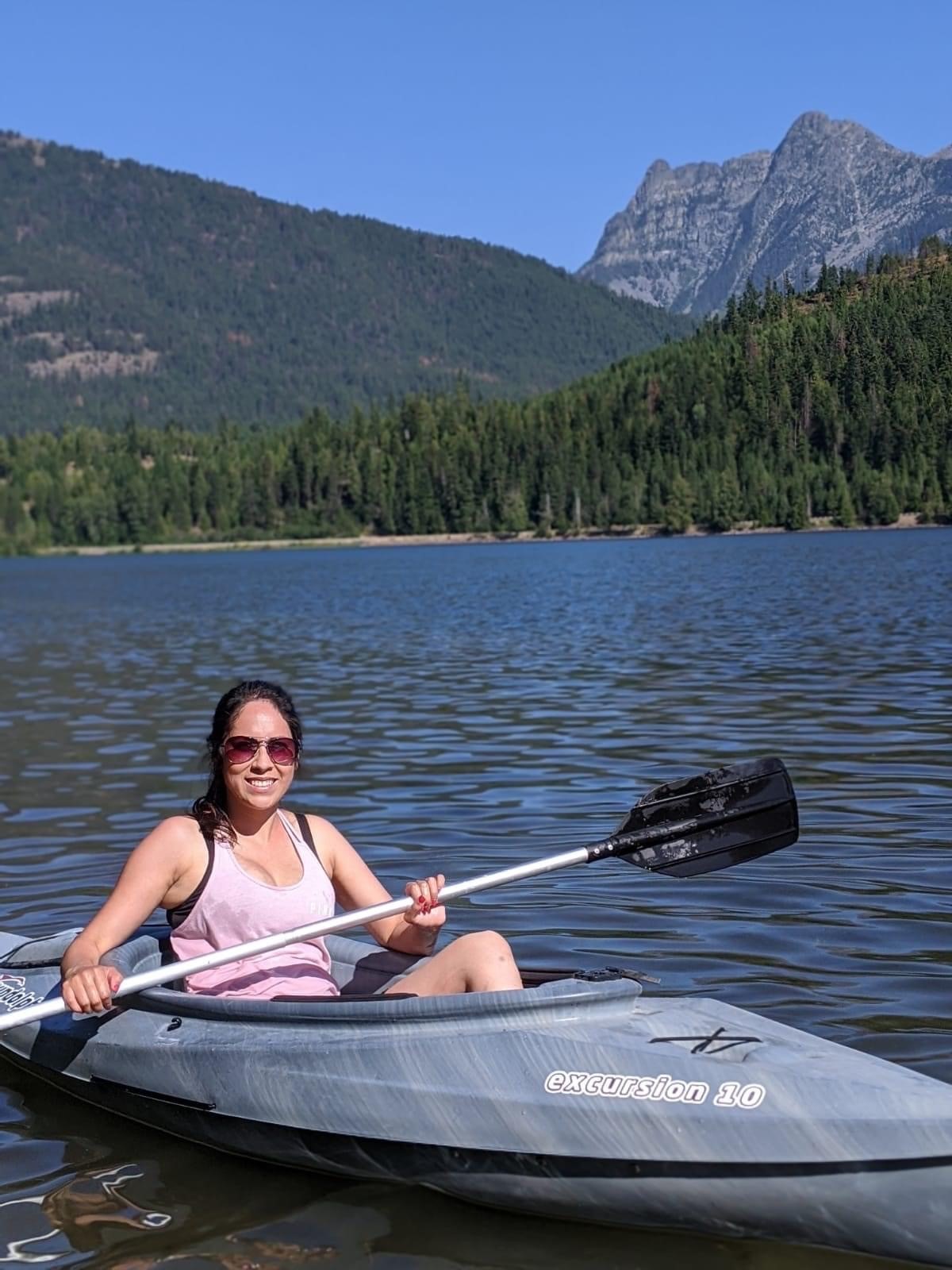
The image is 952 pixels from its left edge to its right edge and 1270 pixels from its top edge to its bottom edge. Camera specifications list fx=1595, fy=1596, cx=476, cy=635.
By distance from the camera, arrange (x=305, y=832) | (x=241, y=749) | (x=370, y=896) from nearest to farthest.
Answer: (x=241, y=749), (x=305, y=832), (x=370, y=896)

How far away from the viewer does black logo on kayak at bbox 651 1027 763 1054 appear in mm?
5586

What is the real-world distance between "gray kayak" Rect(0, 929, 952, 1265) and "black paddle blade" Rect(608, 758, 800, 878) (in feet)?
3.46

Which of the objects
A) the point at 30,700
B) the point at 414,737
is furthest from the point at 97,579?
the point at 414,737

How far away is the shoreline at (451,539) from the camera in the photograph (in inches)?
5861

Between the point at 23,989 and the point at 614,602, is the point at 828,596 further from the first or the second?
the point at 23,989

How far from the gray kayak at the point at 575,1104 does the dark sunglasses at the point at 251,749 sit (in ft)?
3.27

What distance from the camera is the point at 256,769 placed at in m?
6.65

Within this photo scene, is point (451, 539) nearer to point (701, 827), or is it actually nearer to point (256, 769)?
point (701, 827)

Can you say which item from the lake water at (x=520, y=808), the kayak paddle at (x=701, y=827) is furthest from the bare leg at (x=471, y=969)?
the lake water at (x=520, y=808)

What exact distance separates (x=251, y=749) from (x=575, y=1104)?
2019 mm

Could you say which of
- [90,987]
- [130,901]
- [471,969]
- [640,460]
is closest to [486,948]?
[471,969]

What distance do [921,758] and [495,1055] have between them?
9753 mm

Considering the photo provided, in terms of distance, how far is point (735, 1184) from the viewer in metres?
5.39

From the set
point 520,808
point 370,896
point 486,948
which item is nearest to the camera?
point 486,948
